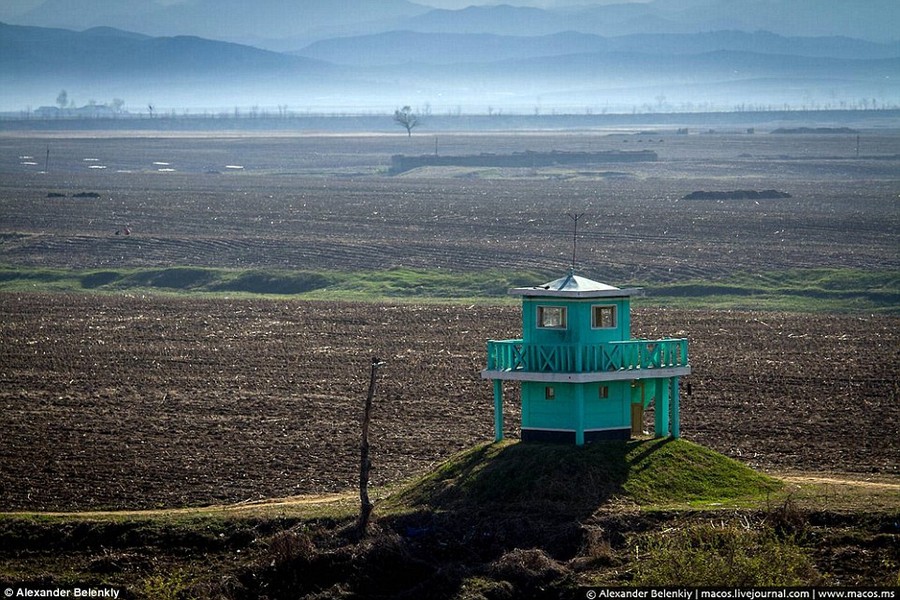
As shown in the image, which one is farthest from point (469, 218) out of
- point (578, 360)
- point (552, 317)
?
point (578, 360)

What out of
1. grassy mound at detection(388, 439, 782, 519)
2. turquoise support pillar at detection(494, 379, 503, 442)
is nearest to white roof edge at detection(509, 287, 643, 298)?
turquoise support pillar at detection(494, 379, 503, 442)

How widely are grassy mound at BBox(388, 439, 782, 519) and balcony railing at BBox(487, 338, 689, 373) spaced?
1.21 meters

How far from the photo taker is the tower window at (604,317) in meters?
24.3

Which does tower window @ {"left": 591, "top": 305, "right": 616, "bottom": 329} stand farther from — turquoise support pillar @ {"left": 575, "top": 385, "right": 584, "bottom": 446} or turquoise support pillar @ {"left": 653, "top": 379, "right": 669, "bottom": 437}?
turquoise support pillar @ {"left": 653, "top": 379, "right": 669, "bottom": 437}

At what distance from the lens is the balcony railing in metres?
23.9

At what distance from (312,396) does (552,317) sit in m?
11.6

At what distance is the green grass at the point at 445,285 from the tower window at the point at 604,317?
1148 inches

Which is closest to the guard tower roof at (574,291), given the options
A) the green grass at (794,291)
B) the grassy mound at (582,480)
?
the grassy mound at (582,480)

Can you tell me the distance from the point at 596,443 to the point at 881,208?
70.7 metres

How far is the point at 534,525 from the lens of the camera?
22.2m

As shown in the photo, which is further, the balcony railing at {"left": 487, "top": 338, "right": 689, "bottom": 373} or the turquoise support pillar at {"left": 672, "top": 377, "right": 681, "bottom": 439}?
the turquoise support pillar at {"left": 672, "top": 377, "right": 681, "bottom": 439}

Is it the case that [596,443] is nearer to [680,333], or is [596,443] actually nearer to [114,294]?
[680,333]

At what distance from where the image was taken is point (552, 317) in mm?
24453

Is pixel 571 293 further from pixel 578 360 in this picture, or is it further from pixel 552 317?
pixel 578 360
